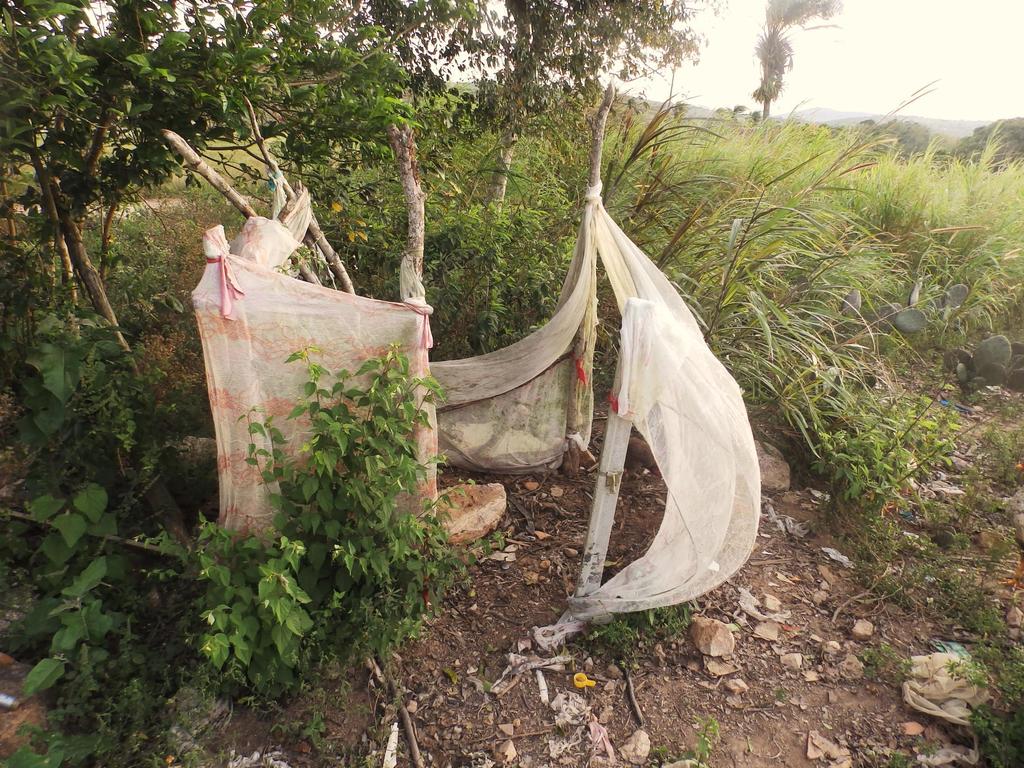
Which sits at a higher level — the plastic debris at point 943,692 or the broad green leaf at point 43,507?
the broad green leaf at point 43,507

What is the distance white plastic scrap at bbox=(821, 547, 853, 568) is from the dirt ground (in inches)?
1.1

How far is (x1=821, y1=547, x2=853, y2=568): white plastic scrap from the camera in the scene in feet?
8.48

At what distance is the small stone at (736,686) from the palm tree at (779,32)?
43.4 ft

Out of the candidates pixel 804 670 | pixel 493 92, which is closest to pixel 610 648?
pixel 804 670

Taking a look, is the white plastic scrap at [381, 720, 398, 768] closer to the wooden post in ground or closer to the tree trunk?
the wooden post in ground

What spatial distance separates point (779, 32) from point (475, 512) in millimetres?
14881

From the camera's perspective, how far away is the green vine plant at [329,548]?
154 centimetres

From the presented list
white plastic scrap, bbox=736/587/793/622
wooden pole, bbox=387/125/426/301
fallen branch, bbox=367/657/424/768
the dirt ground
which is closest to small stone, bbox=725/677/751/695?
the dirt ground

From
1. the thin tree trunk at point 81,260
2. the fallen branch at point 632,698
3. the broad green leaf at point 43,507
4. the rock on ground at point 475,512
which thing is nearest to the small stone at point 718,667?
the fallen branch at point 632,698

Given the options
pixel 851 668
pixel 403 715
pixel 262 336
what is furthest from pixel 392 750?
pixel 851 668

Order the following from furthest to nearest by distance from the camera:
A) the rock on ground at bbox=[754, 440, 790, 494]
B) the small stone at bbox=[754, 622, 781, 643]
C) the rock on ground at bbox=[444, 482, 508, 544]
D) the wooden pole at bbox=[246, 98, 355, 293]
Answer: the rock on ground at bbox=[754, 440, 790, 494]
the rock on ground at bbox=[444, 482, 508, 544]
the small stone at bbox=[754, 622, 781, 643]
the wooden pole at bbox=[246, 98, 355, 293]

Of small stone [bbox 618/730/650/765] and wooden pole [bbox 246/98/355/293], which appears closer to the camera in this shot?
small stone [bbox 618/730/650/765]

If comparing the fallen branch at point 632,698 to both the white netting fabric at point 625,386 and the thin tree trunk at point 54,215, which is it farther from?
the thin tree trunk at point 54,215

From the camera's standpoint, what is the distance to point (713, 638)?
211 centimetres
